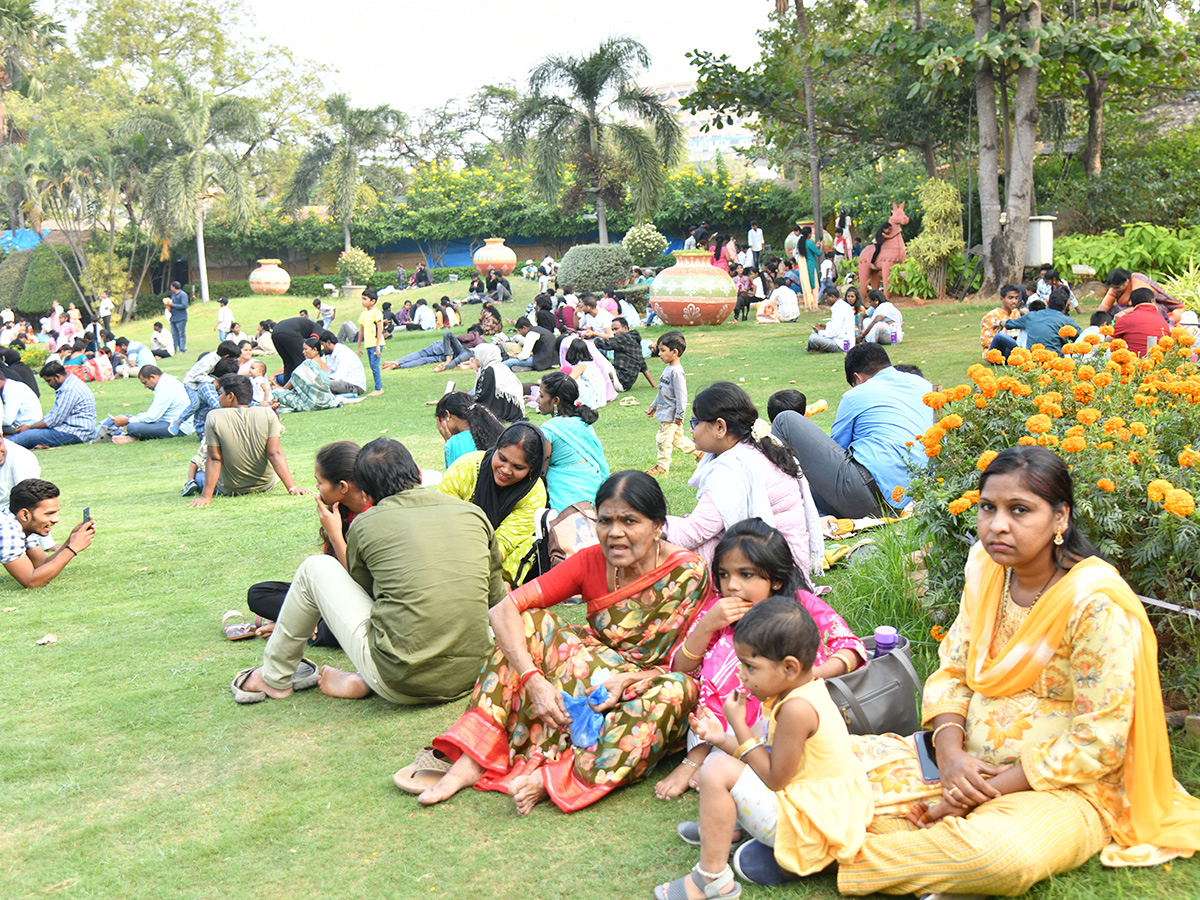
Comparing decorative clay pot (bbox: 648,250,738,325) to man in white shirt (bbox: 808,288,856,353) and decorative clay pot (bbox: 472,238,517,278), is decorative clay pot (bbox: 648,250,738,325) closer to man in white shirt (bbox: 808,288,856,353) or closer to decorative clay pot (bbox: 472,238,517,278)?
man in white shirt (bbox: 808,288,856,353)

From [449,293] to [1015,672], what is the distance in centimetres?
2769

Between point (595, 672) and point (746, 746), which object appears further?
point (595, 672)

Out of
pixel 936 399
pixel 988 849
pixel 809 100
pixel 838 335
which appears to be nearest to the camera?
pixel 988 849

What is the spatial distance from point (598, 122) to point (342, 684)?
22083 millimetres

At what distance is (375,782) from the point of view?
3762 mm

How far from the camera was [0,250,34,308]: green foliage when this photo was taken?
121ft

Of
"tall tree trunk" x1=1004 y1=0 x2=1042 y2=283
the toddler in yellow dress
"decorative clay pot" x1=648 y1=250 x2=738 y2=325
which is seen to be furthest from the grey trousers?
"decorative clay pot" x1=648 y1=250 x2=738 y2=325

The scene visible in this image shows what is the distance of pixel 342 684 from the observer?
4.54 meters

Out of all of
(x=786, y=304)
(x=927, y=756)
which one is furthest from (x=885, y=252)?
(x=927, y=756)

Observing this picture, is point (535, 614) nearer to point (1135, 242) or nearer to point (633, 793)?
point (633, 793)

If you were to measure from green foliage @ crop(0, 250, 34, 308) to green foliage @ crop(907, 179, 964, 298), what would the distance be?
32.7 meters

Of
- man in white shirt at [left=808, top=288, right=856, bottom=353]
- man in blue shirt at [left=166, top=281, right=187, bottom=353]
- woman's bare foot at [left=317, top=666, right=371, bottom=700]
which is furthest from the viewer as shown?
man in blue shirt at [left=166, top=281, right=187, bottom=353]

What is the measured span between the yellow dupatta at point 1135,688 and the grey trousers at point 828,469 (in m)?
3.24

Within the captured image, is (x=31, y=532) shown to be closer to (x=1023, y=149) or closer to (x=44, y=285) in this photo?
(x=1023, y=149)
